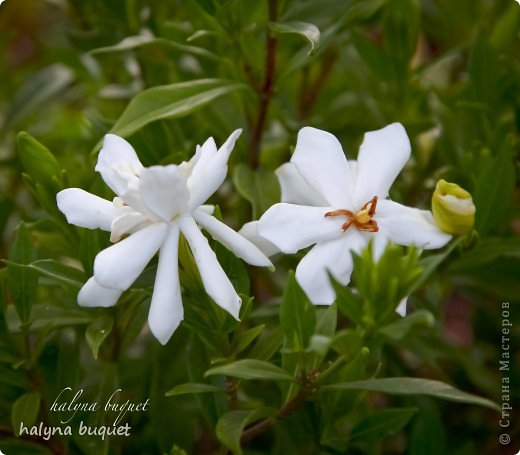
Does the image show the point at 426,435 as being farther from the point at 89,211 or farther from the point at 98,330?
the point at 89,211

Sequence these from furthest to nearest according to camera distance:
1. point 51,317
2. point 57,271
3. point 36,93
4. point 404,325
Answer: point 36,93, point 51,317, point 57,271, point 404,325

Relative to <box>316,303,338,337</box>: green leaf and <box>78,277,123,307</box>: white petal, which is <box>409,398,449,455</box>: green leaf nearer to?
<box>316,303,338,337</box>: green leaf

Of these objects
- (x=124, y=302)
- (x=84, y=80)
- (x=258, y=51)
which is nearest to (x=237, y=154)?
(x=258, y=51)

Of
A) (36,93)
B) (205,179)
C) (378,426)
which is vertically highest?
(205,179)

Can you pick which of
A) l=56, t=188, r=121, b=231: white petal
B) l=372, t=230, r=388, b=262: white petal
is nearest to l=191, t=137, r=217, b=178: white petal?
l=56, t=188, r=121, b=231: white petal

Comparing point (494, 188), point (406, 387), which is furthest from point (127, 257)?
point (494, 188)

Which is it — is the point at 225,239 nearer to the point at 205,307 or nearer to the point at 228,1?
the point at 205,307
